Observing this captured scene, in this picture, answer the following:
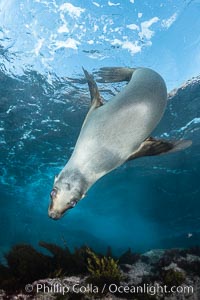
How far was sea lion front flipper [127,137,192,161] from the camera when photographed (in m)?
3.00

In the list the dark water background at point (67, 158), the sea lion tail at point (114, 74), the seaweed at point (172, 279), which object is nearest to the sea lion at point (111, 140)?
the sea lion tail at point (114, 74)

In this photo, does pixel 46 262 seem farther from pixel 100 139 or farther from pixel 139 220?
pixel 139 220

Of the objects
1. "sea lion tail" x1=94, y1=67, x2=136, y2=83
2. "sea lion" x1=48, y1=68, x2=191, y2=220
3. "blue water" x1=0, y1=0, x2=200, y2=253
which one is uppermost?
"blue water" x1=0, y1=0, x2=200, y2=253

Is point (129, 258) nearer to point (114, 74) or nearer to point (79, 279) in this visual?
point (79, 279)

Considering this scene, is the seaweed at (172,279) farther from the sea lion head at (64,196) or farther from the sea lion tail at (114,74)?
the sea lion head at (64,196)

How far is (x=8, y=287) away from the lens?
15.5ft

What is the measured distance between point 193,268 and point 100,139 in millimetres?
5704

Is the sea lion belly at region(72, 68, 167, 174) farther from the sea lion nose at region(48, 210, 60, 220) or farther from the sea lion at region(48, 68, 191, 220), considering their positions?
the sea lion nose at region(48, 210, 60, 220)

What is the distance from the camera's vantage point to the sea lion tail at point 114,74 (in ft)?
12.6

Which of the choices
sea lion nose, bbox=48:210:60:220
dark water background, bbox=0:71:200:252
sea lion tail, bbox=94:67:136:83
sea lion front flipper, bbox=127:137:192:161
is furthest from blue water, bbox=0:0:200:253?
sea lion nose, bbox=48:210:60:220

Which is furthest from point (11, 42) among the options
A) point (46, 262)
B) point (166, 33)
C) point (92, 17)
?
point (46, 262)

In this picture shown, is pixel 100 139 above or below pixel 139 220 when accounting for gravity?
below

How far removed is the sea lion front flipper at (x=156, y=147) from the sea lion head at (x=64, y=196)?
0.77m

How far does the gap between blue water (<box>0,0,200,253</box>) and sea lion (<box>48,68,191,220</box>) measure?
5.61 metres
